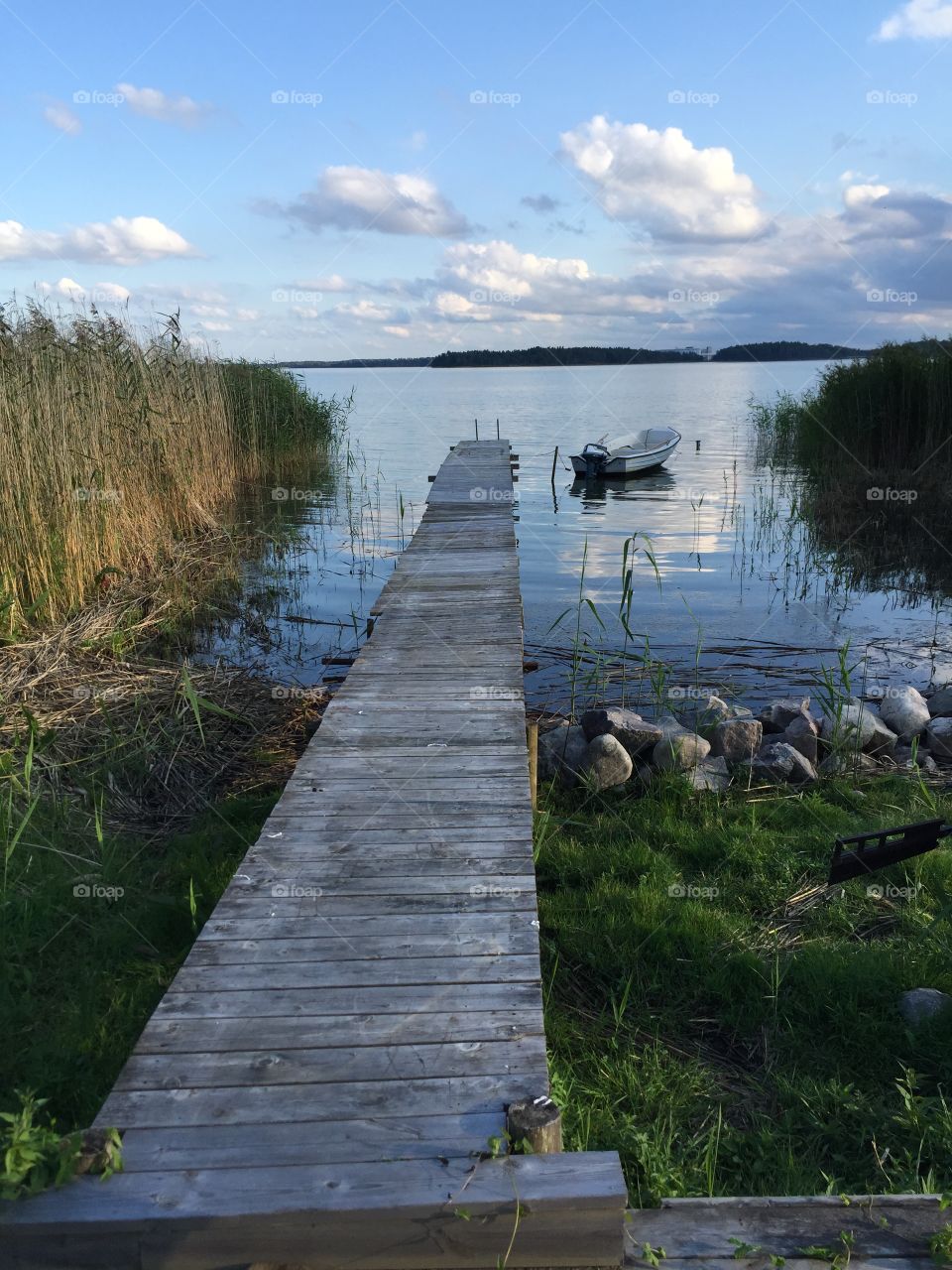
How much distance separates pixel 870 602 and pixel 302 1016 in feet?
33.0

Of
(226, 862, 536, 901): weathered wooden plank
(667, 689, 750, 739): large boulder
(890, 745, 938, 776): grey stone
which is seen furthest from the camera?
(667, 689, 750, 739): large boulder

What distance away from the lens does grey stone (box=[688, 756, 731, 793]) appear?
19.3 ft

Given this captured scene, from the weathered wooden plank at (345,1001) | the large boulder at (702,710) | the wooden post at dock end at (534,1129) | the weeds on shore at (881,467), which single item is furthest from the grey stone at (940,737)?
the weeds on shore at (881,467)

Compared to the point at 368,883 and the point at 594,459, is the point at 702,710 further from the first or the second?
the point at 594,459

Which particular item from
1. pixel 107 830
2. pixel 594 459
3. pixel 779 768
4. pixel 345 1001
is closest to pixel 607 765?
pixel 779 768

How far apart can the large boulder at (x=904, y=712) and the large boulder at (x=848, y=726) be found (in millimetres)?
275

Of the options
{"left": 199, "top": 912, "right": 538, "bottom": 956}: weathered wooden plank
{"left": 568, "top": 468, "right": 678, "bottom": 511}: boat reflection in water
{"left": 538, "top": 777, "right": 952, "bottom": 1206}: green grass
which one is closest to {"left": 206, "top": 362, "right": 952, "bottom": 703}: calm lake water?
{"left": 568, "top": 468, "right": 678, "bottom": 511}: boat reflection in water

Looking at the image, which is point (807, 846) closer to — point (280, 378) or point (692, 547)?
point (692, 547)

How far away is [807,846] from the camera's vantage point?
5.04 m

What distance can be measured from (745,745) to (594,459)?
15623 millimetres

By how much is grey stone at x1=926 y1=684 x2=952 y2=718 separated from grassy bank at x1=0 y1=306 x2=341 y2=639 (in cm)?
695

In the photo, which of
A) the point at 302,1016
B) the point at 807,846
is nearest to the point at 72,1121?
the point at 302,1016

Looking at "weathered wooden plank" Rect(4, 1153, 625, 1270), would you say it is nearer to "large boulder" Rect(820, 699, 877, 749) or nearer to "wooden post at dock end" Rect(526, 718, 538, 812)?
"wooden post at dock end" Rect(526, 718, 538, 812)

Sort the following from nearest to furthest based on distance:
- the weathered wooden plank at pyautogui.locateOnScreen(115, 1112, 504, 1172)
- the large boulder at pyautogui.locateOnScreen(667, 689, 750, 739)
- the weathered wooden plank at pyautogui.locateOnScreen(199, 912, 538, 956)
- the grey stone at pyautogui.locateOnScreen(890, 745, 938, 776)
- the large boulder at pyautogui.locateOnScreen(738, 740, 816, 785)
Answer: the weathered wooden plank at pyautogui.locateOnScreen(115, 1112, 504, 1172) < the weathered wooden plank at pyautogui.locateOnScreen(199, 912, 538, 956) < the large boulder at pyautogui.locateOnScreen(738, 740, 816, 785) < the grey stone at pyautogui.locateOnScreen(890, 745, 938, 776) < the large boulder at pyautogui.locateOnScreen(667, 689, 750, 739)
